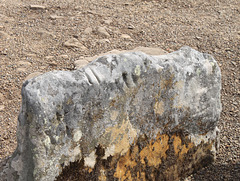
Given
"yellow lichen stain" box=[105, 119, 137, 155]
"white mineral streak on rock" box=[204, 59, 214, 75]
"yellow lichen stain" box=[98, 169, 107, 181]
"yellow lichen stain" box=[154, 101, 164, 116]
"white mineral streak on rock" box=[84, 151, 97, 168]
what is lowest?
"yellow lichen stain" box=[98, 169, 107, 181]

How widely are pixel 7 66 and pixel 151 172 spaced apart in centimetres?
272

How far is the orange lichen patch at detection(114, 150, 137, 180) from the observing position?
10.1ft

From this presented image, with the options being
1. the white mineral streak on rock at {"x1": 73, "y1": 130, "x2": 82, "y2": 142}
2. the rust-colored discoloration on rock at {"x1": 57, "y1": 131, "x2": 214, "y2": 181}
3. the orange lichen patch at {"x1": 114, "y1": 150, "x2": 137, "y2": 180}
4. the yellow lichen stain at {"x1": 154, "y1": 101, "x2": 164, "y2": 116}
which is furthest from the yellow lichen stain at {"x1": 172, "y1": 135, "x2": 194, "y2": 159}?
the white mineral streak on rock at {"x1": 73, "y1": 130, "x2": 82, "y2": 142}

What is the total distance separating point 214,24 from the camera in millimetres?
6484

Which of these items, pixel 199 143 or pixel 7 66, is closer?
pixel 199 143

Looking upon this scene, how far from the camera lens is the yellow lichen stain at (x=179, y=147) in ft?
11.1

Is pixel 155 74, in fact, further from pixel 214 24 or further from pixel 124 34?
pixel 214 24

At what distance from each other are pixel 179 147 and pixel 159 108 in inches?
21.0

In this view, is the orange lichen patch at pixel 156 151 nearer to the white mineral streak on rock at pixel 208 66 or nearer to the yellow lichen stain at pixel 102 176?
the yellow lichen stain at pixel 102 176

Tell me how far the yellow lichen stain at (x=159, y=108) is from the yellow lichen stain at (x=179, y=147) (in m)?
0.34

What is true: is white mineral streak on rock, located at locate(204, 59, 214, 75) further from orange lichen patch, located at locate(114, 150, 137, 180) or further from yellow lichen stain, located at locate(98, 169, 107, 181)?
yellow lichen stain, located at locate(98, 169, 107, 181)

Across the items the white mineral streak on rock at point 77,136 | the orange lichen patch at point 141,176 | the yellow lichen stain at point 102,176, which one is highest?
the white mineral streak on rock at point 77,136

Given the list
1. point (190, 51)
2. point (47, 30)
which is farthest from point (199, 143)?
point (47, 30)

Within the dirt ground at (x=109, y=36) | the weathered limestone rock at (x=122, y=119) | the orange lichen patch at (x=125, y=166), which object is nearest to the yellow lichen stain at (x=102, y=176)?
the weathered limestone rock at (x=122, y=119)
